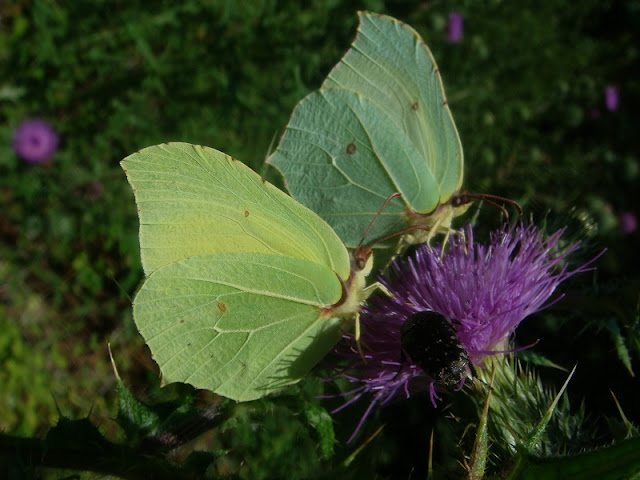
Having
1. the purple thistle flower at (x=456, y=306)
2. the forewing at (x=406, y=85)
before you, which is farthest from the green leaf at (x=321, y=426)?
the forewing at (x=406, y=85)

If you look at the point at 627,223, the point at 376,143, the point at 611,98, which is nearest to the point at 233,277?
the point at 376,143

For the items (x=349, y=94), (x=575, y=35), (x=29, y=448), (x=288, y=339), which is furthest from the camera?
(x=575, y=35)

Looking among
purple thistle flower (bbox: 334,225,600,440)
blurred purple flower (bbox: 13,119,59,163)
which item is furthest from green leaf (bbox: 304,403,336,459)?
blurred purple flower (bbox: 13,119,59,163)

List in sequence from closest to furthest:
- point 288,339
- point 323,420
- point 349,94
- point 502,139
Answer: point 323,420, point 288,339, point 349,94, point 502,139

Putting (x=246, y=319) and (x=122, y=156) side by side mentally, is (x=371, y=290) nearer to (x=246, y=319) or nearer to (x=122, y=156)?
(x=246, y=319)

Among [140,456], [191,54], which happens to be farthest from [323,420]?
[191,54]

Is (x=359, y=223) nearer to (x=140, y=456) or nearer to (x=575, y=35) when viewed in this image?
(x=140, y=456)
